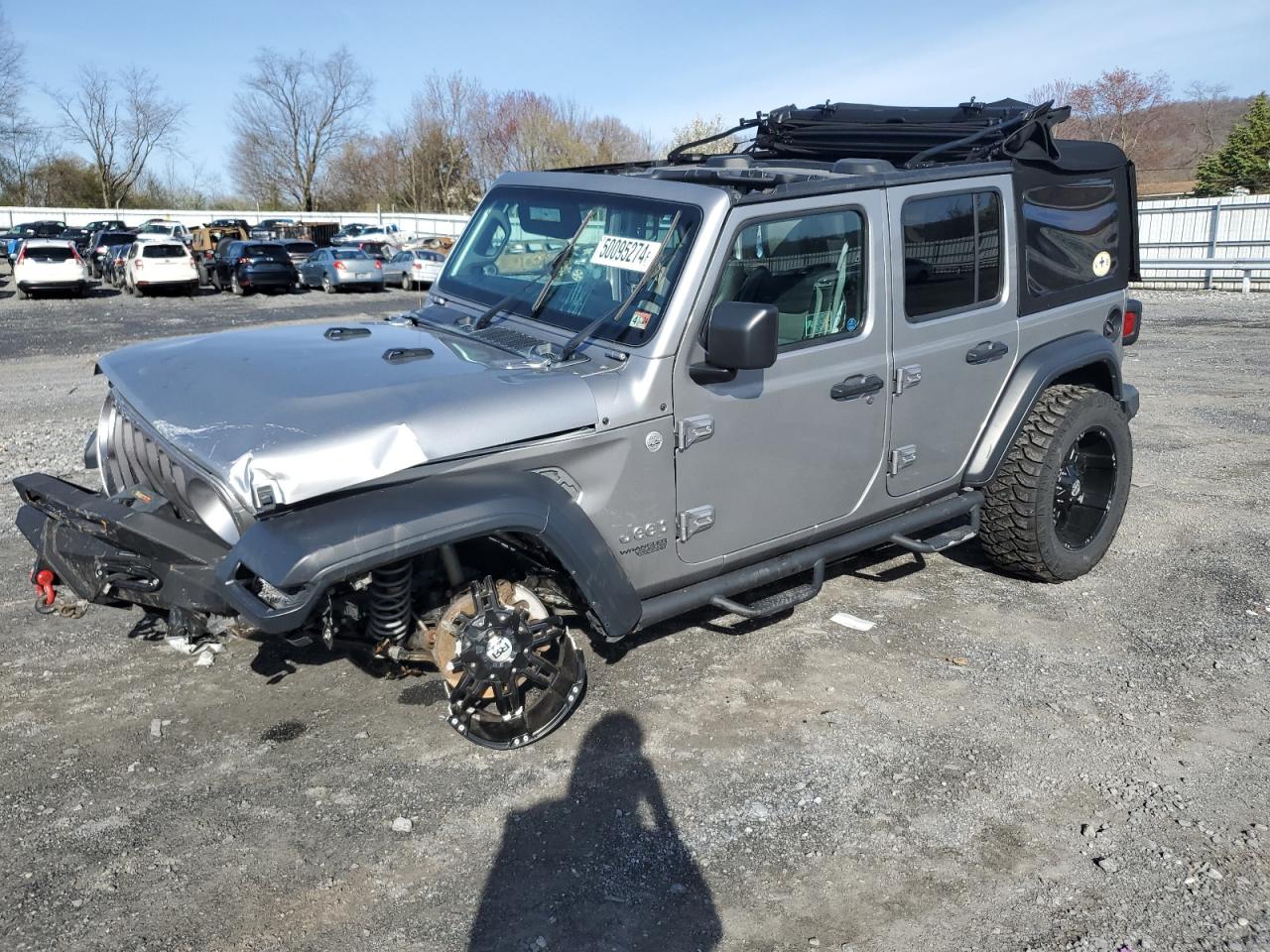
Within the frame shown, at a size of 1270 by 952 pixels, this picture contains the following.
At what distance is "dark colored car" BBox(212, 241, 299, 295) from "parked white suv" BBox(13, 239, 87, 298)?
350 cm

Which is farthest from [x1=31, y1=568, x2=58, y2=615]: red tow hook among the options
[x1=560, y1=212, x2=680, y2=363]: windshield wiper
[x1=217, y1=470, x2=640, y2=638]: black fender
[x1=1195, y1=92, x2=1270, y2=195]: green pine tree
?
[x1=1195, y1=92, x2=1270, y2=195]: green pine tree

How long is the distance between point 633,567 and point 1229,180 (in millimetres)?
42743

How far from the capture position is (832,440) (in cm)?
440

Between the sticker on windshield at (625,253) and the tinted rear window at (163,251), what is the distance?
82.6ft

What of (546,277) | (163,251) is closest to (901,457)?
(546,277)

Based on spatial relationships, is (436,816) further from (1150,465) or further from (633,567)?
(1150,465)

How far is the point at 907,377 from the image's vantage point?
460 cm

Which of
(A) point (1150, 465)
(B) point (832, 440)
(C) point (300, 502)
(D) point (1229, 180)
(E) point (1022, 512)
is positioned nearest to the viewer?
(C) point (300, 502)

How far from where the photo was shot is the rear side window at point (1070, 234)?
5.16 metres

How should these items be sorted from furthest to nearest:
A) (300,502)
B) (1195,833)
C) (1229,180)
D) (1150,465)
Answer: (1229,180)
(1150,465)
(1195,833)
(300,502)

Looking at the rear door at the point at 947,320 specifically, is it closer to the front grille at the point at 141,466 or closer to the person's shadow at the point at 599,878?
the person's shadow at the point at 599,878

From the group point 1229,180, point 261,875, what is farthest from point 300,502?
point 1229,180

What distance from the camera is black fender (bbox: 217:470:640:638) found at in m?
3.01

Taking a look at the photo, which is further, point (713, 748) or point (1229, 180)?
point (1229, 180)
